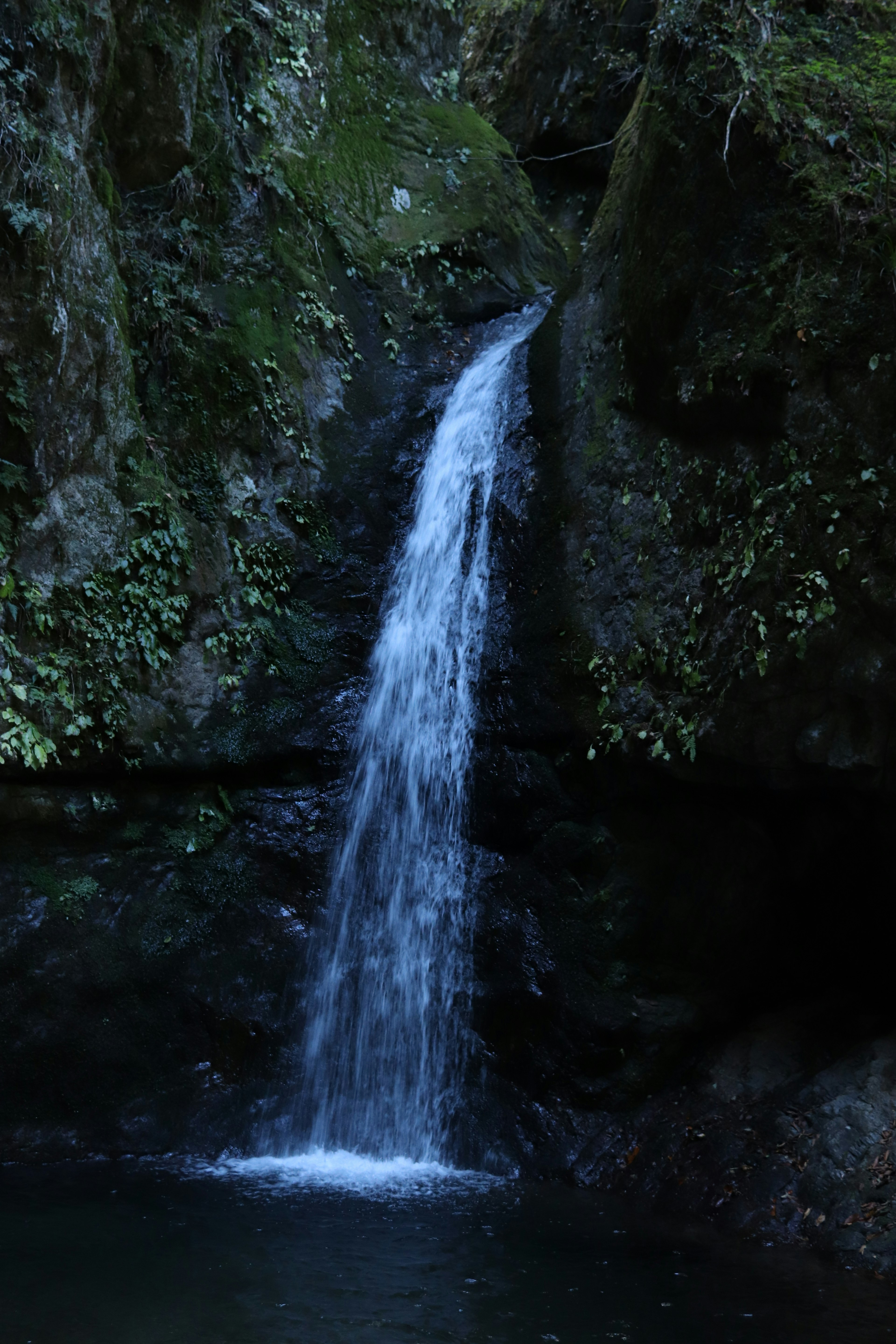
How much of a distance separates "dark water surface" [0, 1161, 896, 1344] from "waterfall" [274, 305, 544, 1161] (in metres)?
0.86

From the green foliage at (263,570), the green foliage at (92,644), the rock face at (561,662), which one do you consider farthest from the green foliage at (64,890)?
the green foliage at (263,570)

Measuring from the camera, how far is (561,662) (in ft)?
23.7

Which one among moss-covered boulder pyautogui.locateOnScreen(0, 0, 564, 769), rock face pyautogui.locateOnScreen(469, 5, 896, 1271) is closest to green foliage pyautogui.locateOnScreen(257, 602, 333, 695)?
moss-covered boulder pyautogui.locateOnScreen(0, 0, 564, 769)

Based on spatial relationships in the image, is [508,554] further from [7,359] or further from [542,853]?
[7,359]

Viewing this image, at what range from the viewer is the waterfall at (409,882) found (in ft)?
21.4

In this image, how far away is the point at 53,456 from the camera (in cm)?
668

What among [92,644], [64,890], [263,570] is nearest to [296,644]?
[263,570]

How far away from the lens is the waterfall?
652 cm

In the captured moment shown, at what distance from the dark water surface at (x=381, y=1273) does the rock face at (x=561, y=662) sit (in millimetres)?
644

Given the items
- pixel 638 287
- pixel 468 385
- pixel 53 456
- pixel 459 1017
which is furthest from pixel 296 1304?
pixel 468 385

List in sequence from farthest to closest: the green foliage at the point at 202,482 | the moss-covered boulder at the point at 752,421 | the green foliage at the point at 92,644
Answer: the green foliage at the point at 202,482 → the green foliage at the point at 92,644 → the moss-covered boulder at the point at 752,421

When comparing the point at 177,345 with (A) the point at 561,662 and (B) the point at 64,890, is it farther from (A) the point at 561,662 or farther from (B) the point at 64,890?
(B) the point at 64,890

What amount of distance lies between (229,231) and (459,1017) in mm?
7365

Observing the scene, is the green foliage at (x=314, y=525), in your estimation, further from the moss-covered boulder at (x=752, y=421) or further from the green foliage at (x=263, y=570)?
the moss-covered boulder at (x=752, y=421)
